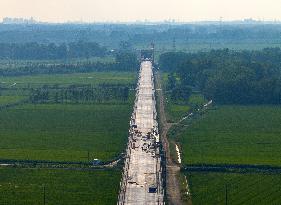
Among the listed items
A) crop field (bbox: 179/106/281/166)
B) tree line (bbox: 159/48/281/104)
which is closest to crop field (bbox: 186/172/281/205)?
crop field (bbox: 179/106/281/166)

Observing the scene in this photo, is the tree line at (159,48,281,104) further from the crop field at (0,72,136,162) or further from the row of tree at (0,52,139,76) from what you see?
the row of tree at (0,52,139,76)

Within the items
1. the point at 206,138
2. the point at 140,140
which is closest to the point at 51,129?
the point at 140,140

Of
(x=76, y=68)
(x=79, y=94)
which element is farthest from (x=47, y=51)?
(x=79, y=94)

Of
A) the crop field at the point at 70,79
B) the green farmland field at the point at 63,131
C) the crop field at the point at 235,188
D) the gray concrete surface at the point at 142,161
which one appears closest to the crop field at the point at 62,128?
the green farmland field at the point at 63,131

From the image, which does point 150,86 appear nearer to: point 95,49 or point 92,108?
point 92,108

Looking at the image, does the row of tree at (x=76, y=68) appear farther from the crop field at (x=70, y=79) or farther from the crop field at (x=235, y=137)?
the crop field at (x=235, y=137)

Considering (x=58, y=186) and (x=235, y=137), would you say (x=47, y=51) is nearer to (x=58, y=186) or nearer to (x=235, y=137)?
(x=235, y=137)
